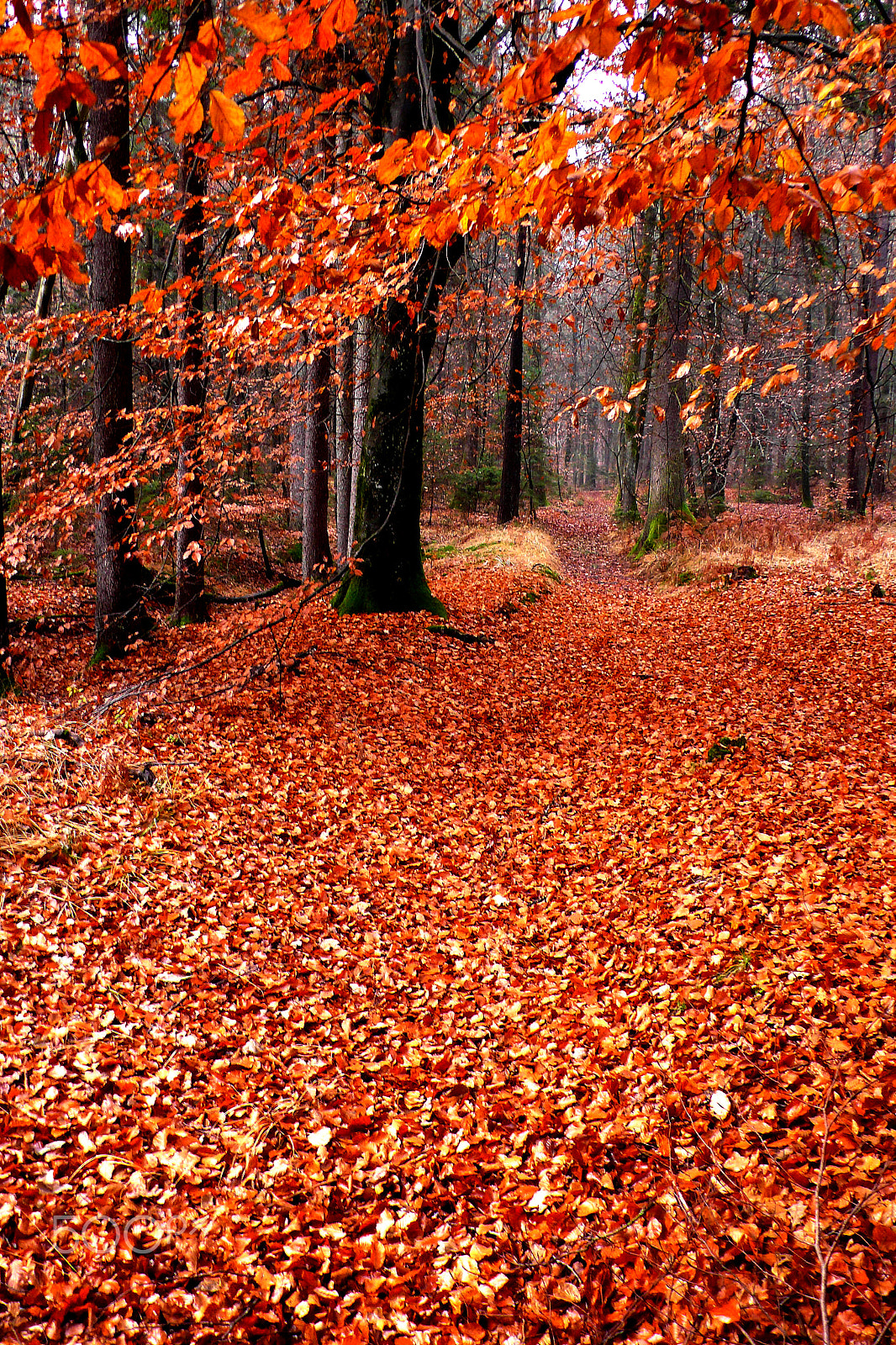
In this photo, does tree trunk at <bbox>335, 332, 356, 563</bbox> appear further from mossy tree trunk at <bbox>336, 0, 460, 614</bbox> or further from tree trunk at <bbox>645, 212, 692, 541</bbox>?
tree trunk at <bbox>645, 212, 692, 541</bbox>

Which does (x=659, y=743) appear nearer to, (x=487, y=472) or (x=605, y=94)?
(x=605, y=94)

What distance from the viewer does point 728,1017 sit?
9.96 feet

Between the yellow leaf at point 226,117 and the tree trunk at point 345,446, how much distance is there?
9.06 meters

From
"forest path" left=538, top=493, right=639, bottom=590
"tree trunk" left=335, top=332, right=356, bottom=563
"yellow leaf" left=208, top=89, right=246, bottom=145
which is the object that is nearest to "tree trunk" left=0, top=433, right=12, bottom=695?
"tree trunk" left=335, top=332, right=356, bottom=563

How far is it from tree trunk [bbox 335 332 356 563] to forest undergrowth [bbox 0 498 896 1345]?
6.47 metres

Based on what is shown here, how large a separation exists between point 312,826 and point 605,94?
30.1 feet

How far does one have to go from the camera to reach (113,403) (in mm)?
8461

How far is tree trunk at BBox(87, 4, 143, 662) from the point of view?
307 inches

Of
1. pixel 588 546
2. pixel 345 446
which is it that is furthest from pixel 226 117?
pixel 588 546

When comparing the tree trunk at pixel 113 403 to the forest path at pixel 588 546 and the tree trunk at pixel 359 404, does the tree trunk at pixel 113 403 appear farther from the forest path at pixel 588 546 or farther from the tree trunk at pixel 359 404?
the forest path at pixel 588 546

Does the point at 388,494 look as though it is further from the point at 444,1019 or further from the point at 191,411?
the point at 444,1019

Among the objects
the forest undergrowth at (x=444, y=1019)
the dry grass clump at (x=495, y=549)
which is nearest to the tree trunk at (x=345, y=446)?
the dry grass clump at (x=495, y=549)

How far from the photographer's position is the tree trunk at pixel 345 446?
11453 millimetres

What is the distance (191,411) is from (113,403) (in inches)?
78.5
